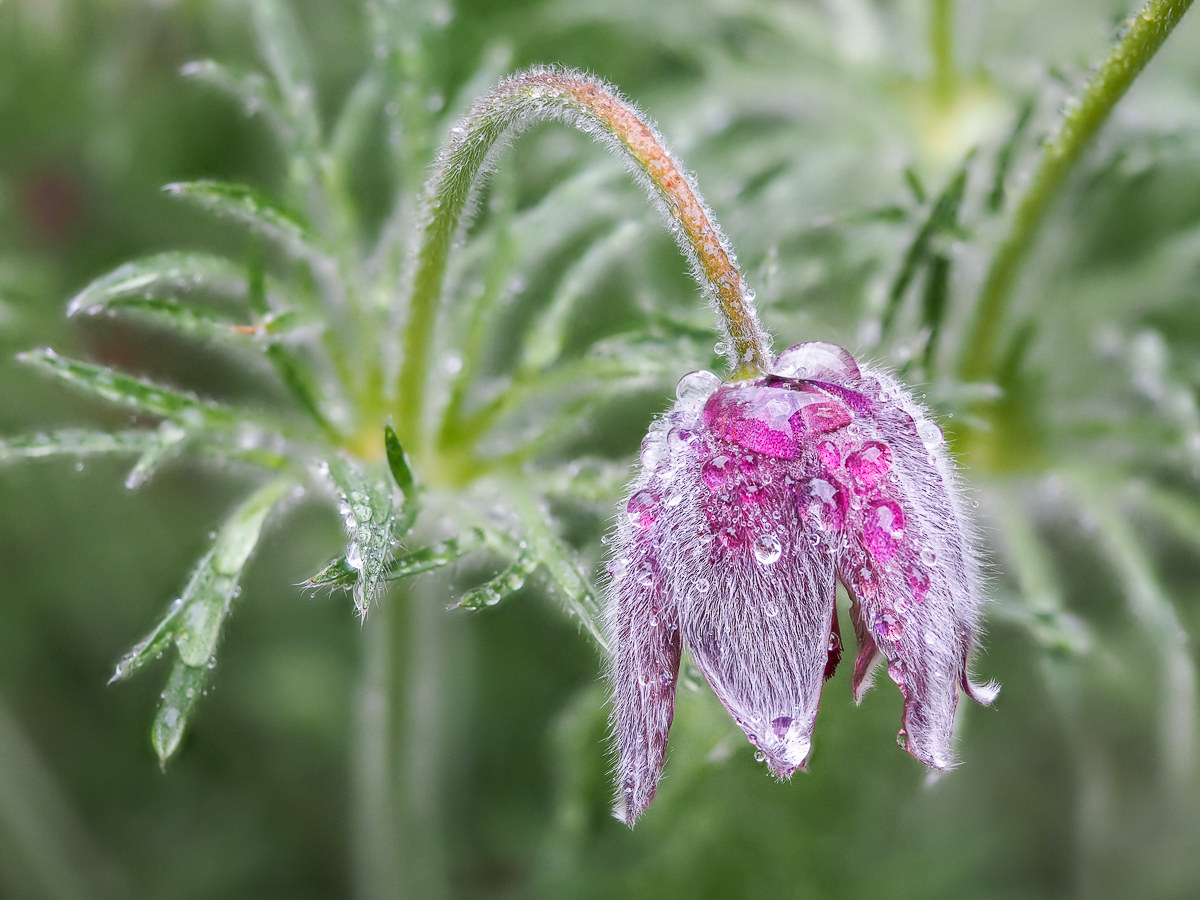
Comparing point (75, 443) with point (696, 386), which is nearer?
point (696, 386)

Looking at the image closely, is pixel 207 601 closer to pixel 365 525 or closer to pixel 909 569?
pixel 365 525

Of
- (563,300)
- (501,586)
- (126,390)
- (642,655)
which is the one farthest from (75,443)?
(642,655)

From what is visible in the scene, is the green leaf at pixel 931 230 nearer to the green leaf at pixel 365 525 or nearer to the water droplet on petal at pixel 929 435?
the water droplet on petal at pixel 929 435

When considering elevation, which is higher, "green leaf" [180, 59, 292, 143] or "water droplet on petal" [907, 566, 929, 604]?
"green leaf" [180, 59, 292, 143]

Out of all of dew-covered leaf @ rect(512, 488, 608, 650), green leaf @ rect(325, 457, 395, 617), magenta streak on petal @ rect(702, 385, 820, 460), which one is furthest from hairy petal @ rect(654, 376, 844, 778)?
green leaf @ rect(325, 457, 395, 617)

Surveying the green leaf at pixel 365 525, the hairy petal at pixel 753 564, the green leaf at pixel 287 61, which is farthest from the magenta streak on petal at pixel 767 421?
the green leaf at pixel 287 61

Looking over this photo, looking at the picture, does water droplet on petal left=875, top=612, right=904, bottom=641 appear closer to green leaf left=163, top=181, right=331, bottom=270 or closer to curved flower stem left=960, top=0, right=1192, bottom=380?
curved flower stem left=960, top=0, right=1192, bottom=380

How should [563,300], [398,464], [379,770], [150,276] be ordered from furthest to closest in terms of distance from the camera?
[379,770]
[563,300]
[150,276]
[398,464]
